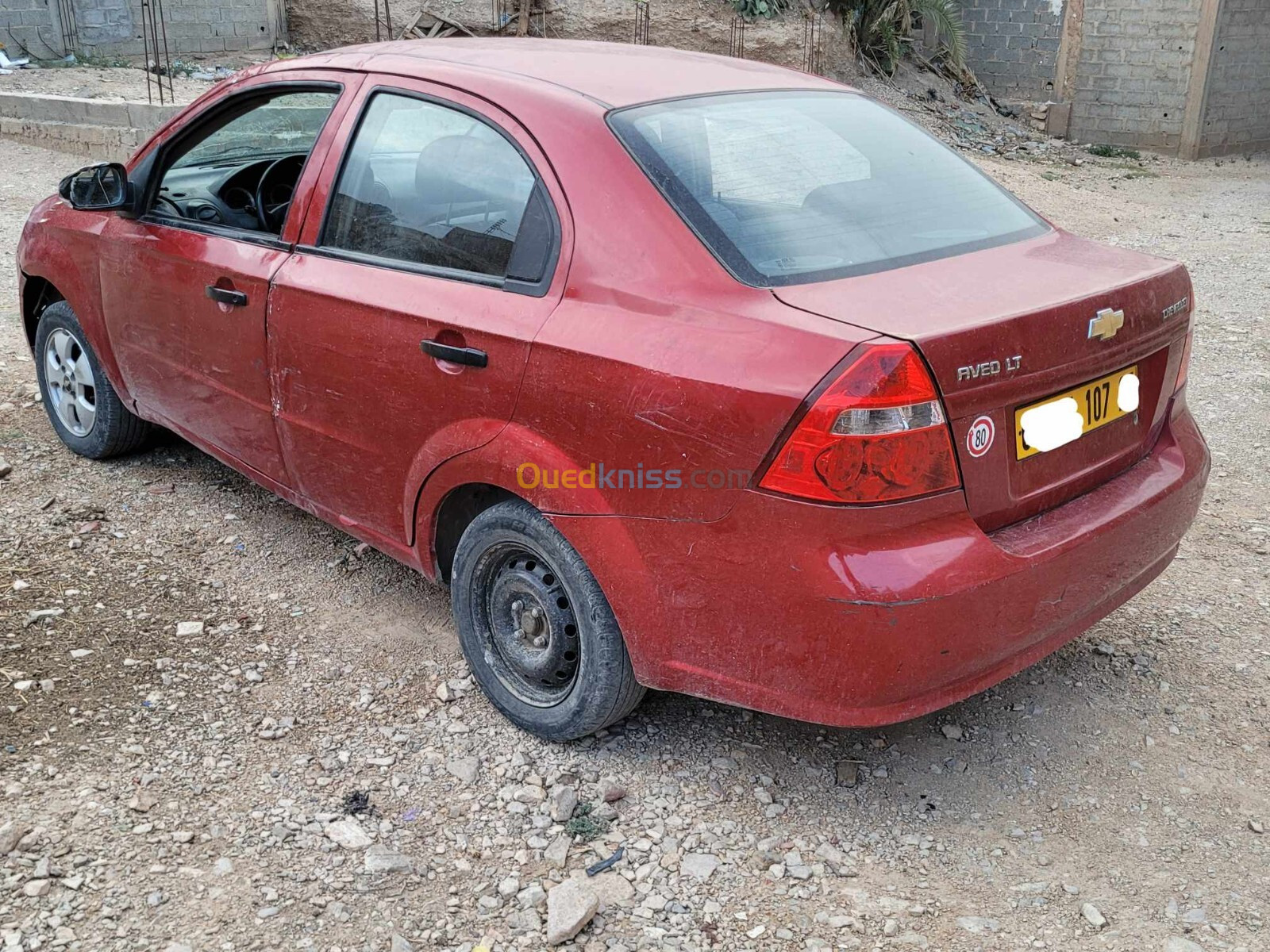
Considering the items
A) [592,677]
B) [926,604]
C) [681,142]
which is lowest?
[592,677]

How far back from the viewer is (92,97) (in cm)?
1136

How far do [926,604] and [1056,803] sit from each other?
2.78 ft

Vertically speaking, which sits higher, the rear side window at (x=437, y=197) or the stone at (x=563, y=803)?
the rear side window at (x=437, y=197)

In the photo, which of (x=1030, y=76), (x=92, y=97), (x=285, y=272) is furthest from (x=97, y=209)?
(x=1030, y=76)

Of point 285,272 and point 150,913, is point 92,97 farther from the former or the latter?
point 150,913

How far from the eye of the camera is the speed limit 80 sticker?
7.41 feet

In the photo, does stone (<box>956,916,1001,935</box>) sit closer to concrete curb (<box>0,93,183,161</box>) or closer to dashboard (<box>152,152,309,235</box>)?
dashboard (<box>152,152,309,235</box>)

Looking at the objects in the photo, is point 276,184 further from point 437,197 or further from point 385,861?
point 385,861

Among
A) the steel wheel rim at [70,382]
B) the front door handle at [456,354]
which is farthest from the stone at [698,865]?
the steel wheel rim at [70,382]

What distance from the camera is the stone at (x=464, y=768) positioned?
9.20 feet

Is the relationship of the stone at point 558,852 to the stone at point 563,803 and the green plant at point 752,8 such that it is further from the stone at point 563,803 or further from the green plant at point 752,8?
the green plant at point 752,8

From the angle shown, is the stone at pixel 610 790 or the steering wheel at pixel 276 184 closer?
the stone at pixel 610 790

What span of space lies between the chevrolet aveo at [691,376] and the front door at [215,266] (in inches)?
1.0

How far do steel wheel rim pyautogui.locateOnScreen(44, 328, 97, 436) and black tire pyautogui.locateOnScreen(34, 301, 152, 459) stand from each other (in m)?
0.01
